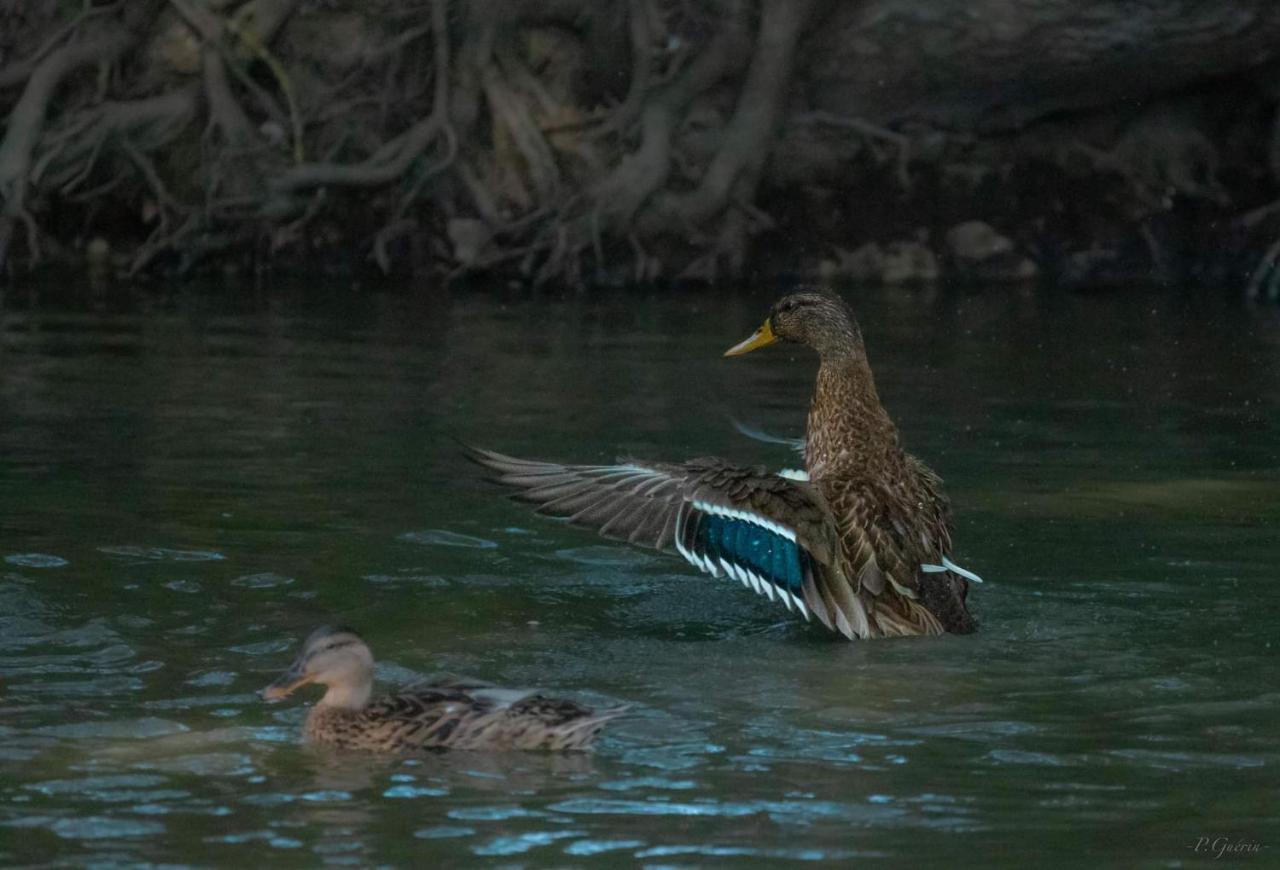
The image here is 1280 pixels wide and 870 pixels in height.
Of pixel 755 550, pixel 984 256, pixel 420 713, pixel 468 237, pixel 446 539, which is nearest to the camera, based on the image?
pixel 420 713

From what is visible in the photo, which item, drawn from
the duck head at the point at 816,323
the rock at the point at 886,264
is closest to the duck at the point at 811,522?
the duck head at the point at 816,323

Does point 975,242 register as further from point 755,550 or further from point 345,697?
point 345,697

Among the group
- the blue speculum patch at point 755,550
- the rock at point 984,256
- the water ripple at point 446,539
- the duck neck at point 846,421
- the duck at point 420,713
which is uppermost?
the rock at point 984,256

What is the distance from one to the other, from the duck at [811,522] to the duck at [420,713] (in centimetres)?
136

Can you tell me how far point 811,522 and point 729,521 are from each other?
250 mm

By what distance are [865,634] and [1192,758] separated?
1.63 metres

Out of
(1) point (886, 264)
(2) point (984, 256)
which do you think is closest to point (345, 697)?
(1) point (886, 264)

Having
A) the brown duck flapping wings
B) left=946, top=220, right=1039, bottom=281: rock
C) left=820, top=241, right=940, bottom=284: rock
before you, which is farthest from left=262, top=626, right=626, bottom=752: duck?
left=946, top=220, right=1039, bottom=281: rock

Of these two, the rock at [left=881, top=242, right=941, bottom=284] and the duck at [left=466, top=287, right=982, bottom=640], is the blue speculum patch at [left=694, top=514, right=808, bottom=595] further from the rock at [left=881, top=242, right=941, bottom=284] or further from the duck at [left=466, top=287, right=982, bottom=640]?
the rock at [left=881, top=242, right=941, bottom=284]

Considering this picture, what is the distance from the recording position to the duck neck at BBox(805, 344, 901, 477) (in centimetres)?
809

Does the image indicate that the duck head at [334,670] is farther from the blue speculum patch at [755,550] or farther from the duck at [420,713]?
the blue speculum patch at [755,550]

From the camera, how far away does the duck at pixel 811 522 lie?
25.1 ft

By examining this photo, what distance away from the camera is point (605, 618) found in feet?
26.5

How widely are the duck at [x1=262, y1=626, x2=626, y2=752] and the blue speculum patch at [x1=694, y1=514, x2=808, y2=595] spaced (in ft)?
4.42
